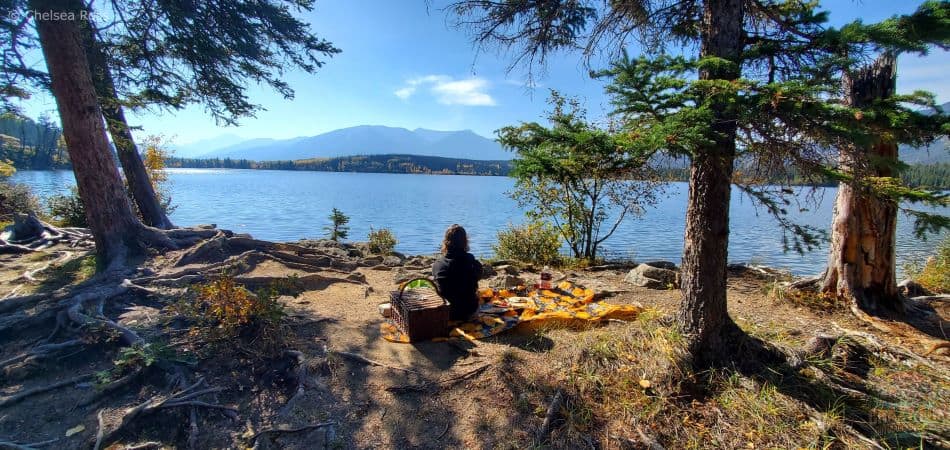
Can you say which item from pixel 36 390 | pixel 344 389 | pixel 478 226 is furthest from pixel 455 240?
pixel 478 226

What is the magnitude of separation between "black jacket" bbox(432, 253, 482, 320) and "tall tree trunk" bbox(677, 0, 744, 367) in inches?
99.6

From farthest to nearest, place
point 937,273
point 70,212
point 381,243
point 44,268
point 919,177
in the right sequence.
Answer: point 381,243 → point 70,212 → point 937,273 → point 44,268 → point 919,177

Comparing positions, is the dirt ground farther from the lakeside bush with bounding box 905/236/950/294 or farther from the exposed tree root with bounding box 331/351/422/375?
the lakeside bush with bounding box 905/236/950/294

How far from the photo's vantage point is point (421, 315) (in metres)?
4.79

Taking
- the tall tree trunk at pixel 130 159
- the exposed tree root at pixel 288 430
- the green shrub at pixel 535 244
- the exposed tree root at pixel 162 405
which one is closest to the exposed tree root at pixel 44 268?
the tall tree trunk at pixel 130 159

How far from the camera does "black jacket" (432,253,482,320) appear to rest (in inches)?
209

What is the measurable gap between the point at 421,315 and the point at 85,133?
6.93m

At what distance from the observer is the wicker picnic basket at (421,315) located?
15.7 ft

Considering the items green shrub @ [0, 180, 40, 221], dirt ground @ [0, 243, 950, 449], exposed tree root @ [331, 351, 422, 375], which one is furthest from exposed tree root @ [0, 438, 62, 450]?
green shrub @ [0, 180, 40, 221]

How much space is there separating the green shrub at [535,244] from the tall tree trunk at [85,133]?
8195 millimetres

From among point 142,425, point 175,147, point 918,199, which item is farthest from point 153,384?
point 175,147

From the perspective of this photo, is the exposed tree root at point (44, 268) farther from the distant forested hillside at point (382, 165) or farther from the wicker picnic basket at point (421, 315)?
the distant forested hillside at point (382, 165)

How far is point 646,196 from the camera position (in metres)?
10.4

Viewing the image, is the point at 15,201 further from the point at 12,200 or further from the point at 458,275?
the point at 458,275
